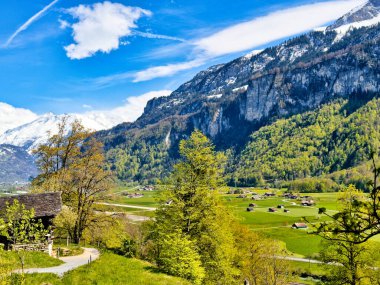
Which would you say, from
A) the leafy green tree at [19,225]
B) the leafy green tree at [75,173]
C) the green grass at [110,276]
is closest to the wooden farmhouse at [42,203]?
the green grass at [110,276]

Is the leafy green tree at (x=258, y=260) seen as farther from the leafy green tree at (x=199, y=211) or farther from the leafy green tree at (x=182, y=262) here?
the leafy green tree at (x=182, y=262)

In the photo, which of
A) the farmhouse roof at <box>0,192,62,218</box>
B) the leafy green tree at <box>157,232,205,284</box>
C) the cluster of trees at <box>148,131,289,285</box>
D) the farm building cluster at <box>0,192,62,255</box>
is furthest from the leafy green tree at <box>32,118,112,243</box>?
the leafy green tree at <box>157,232,205,284</box>

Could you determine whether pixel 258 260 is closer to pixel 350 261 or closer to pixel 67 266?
pixel 350 261

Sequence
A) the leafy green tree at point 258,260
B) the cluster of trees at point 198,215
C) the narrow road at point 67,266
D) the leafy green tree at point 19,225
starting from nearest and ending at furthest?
the leafy green tree at point 19,225
the narrow road at point 67,266
the cluster of trees at point 198,215
the leafy green tree at point 258,260

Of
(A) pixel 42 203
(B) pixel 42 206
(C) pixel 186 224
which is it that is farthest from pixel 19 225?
(C) pixel 186 224

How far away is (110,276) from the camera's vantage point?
26875mm

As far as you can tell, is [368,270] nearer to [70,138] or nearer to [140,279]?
[140,279]

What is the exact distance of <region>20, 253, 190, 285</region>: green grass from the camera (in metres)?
25.0

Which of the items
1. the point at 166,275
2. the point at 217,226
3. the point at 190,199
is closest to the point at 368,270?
the point at 217,226

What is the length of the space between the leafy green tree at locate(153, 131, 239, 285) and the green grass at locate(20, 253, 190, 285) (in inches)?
242

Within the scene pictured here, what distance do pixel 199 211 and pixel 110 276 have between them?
44.8 ft

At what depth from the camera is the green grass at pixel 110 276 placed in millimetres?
25030

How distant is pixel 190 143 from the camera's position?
135 feet

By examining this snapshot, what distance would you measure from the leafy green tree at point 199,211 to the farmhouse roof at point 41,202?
424 inches
